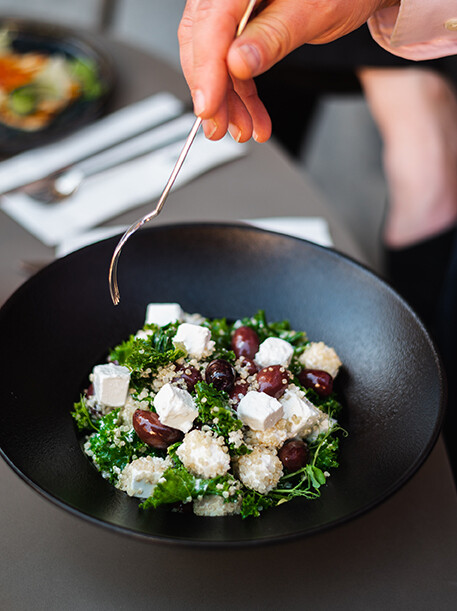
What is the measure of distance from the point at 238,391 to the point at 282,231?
24.1 inches

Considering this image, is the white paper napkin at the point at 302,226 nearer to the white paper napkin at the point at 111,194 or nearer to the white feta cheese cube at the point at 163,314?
the white paper napkin at the point at 111,194

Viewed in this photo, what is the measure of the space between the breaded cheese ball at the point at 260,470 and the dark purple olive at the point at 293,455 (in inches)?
0.9

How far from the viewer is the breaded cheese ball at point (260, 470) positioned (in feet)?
2.58

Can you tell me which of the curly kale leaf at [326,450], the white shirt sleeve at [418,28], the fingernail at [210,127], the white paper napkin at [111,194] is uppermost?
the white shirt sleeve at [418,28]

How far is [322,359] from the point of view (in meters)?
0.94

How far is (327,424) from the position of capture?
879 millimetres

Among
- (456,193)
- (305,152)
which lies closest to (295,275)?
(456,193)

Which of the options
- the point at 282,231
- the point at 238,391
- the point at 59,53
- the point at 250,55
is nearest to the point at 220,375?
the point at 238,391

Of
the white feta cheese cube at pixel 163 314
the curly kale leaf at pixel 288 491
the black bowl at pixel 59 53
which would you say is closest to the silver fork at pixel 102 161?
the black bowl at pixel 59 53

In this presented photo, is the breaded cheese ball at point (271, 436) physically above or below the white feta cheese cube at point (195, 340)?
below

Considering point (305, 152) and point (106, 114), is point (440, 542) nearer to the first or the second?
point (106, 114)

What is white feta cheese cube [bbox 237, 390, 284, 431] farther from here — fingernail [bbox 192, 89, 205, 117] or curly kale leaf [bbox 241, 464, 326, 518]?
fingernail [bbox 192, 89, 205, 117]

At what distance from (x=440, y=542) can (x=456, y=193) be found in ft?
5.14

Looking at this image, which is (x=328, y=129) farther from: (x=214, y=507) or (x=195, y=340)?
(x=214, y=507)
